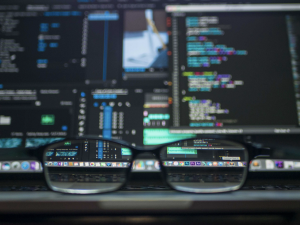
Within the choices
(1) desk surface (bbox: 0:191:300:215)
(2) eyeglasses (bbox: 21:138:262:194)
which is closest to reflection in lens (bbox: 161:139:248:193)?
(2) eyeglasses (bbox: 21:138:262:194)

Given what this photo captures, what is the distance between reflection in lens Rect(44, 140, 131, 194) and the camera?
350 mm

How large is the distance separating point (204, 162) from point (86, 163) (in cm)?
26

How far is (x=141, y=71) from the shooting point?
1.75ft

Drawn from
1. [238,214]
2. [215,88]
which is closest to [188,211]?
Result: [238,214]

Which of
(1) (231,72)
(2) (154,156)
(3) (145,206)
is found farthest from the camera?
(1) (231,72)

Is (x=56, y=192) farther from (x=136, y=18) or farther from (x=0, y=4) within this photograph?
(x=0, y=4)

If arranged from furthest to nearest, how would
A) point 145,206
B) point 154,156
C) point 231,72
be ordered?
point 231,72, point 154,156, point 145,206

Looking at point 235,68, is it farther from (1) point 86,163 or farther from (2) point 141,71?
(1) point 86,163

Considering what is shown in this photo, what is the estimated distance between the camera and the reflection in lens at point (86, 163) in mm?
350

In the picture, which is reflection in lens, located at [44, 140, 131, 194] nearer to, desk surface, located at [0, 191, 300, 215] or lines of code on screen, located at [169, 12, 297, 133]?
desk surface, located at [0, 191, 300, 215]

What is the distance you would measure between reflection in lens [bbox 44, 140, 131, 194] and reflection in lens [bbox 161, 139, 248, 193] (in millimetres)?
100

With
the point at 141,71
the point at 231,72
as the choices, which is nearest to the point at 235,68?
the point at 231,72

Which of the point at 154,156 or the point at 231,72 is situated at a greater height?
the point at 231,72

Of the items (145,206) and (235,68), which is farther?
(235,68)
